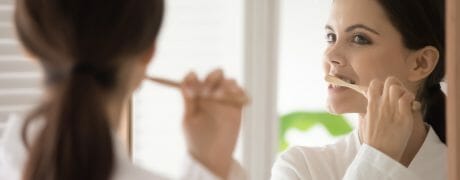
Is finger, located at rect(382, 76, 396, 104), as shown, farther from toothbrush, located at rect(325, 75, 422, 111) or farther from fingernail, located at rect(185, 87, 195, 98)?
fingernail, located at rect(185, 87, 195, 98)

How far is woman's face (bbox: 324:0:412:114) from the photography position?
89cm

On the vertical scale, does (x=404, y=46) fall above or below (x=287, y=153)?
above

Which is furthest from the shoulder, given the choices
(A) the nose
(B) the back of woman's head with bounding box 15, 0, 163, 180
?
(B) the back of woman's head with bounding box 15, 0, 163, 180

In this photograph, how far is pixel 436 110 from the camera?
94 cm

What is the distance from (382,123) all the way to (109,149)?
333 mm

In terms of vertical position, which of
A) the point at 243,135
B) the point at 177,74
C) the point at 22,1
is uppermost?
the point at 22,1

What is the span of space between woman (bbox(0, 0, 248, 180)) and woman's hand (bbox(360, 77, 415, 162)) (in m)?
0.29

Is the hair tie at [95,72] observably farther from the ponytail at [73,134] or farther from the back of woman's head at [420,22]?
the back of woman's head at [420,22]

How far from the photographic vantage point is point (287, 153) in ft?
3.07

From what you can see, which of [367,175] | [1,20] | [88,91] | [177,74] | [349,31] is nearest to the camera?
[88,91]

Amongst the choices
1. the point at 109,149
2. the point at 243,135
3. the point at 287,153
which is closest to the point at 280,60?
the point at 243,135

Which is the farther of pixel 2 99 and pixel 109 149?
pixel 2 99

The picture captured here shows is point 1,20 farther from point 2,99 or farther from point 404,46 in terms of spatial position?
point 404,46

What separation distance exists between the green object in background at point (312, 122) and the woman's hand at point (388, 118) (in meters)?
0.47
